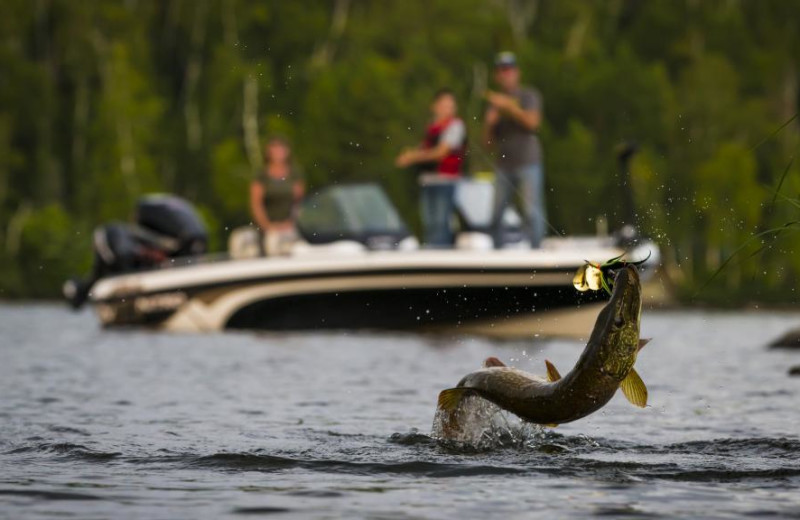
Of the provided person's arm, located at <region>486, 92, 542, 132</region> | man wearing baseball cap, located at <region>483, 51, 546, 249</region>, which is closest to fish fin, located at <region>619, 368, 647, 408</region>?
person's arm, located at <region>486, 92, 542, 132</region>

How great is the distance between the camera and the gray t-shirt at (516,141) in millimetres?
17922

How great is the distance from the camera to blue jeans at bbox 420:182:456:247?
1883 centimetres

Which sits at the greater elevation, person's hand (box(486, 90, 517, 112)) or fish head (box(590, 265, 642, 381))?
person's hand (box(486, 90, 517, 112))

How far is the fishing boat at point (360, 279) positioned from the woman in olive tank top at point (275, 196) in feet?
0.79

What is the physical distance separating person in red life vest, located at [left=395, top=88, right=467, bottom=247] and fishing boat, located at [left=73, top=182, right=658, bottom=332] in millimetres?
506

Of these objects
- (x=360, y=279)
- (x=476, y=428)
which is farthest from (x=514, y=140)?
(x=476, y=428)

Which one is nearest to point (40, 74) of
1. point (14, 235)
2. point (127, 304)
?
point (14, 235)

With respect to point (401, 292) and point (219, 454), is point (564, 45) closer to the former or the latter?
point (401, 292)

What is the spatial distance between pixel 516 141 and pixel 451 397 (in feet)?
30.9

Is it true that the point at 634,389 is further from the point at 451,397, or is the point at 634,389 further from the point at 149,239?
the point at 149,239

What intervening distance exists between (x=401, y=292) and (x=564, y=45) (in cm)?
4429

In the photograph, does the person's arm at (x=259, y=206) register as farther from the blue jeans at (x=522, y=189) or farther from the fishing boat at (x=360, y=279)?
the blue jeans at (x=522, y=189)

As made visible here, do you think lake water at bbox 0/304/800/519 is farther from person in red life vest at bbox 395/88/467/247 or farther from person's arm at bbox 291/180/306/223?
person's arm at bbox 291/180/306/223

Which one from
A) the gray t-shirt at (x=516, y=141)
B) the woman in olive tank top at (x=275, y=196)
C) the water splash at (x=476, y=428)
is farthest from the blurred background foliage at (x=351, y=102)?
the water splash at (x=476, y=428)
